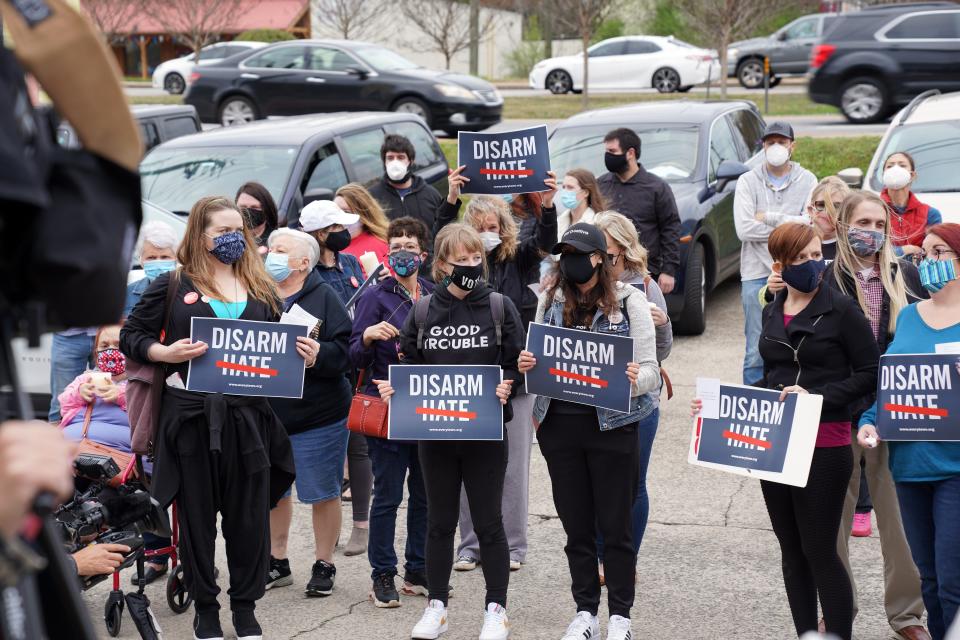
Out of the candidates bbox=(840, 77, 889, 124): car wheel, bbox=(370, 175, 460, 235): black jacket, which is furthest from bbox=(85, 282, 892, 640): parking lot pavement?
bbox=(840, 77, 889, 124): car wheel

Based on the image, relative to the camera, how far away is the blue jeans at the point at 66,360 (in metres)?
7.28

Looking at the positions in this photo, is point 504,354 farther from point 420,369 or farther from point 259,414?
point 259,414

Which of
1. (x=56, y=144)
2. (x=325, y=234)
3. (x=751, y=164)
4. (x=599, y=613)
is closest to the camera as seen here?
(x=56, y=144)

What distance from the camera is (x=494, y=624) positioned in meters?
5.74

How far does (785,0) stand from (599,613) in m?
28.8

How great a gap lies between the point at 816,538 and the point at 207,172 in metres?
7.15

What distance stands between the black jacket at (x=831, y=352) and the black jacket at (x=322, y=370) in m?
2.20

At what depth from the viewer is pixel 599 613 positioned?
6184 mm

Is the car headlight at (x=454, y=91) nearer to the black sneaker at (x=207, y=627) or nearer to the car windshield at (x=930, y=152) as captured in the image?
the car windshield at (x=930, y=152)

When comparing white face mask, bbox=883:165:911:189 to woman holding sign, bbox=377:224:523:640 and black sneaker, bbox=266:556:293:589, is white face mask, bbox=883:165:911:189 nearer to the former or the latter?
woman holding sign, bbox=377:224:523:640

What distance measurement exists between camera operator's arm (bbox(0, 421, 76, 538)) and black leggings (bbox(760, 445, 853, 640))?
3.69 metres

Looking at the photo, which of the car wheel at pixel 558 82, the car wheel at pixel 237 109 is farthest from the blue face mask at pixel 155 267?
the car wheel at pixel 558 82

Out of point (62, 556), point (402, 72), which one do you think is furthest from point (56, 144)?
point (402, 72)

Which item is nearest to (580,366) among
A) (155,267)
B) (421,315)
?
(421,315)
